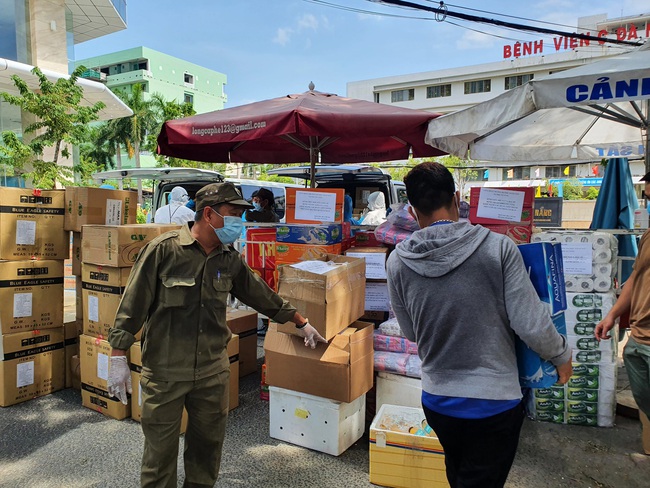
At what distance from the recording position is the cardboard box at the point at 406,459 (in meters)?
2.83

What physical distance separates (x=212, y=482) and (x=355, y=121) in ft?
9.46

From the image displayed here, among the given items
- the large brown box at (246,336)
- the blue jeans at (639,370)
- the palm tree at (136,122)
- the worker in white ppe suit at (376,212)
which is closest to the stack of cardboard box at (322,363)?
the large brown box at (246,336)

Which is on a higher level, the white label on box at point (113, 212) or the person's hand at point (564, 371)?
the white label on box at point (113, 212)

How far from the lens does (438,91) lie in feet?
149

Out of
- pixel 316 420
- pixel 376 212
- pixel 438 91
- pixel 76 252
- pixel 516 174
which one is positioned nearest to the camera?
pixel 316 420

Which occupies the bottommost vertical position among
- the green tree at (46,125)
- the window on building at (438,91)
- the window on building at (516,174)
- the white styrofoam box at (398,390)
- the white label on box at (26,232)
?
the white styrofoam box at (398,390)

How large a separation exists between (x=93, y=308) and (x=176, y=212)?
324cm

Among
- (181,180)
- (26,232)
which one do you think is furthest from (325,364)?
(181,180)

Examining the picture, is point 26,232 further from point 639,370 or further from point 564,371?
point 639,370

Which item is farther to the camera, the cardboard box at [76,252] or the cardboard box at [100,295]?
the cardboard box at [76,252]

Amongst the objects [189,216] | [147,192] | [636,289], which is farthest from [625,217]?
[147,192]

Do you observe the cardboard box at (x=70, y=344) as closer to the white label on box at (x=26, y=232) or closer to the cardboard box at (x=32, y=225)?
the cardboard box at (x=32, y=225)

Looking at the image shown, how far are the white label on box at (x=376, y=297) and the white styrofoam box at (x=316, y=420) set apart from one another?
0.80 metres

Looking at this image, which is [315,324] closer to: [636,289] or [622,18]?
[636,289]
